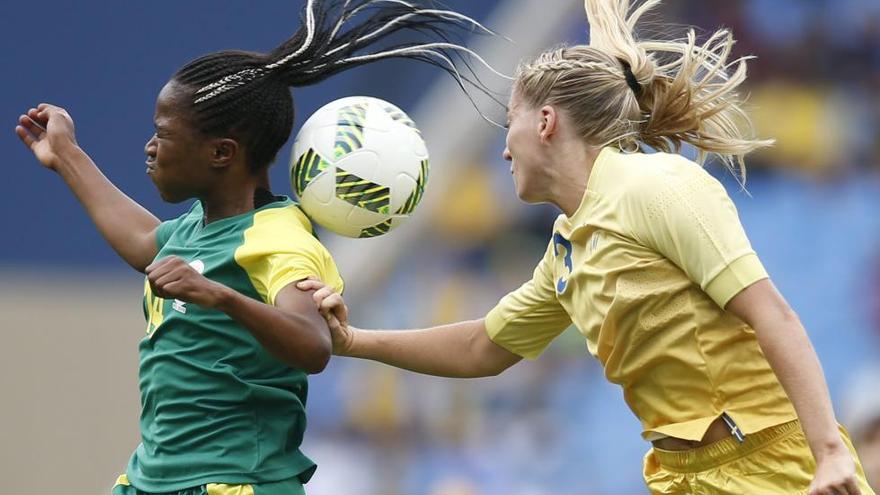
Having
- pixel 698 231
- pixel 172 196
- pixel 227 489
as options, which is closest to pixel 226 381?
pixel 227 489

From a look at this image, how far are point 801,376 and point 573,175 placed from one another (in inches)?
32.0

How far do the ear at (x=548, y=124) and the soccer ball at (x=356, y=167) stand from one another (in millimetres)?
308

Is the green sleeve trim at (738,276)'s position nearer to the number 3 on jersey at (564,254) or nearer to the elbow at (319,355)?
the number 3 on jersey at (564,254)

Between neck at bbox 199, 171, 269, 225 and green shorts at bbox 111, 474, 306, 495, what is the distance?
2.15 ft

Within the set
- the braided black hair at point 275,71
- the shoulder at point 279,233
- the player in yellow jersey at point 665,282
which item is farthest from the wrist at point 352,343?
the braided black hair at point 275,71

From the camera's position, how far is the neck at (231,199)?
130 inches

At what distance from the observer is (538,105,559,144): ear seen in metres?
3.40

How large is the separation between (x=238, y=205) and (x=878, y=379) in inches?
216

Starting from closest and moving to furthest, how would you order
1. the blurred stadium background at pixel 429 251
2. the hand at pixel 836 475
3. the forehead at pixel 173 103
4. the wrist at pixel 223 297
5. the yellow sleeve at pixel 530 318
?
1. the hand at pixel 836 475
2. the wrist at pixel 223 297
3. the forehead at pixel 173 103
4. the yellow sleeve at pixel 530 318
5. the blurred stadium background at pixel 429 251

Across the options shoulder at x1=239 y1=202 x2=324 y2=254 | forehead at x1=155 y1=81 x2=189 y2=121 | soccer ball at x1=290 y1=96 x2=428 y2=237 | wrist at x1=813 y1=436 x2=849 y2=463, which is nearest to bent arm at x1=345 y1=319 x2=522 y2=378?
soccer ball at x1=290 y1=96 x2=428 y2=237

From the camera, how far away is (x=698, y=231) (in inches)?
119

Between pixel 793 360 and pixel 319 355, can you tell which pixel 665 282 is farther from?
pixel 319 355

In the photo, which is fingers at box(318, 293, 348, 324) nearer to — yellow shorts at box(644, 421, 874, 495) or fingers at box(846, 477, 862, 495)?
yellow shorts at box(644, 421, 874, 495)

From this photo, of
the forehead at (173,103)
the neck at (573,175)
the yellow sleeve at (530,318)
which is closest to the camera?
the forehead at (173,103)
